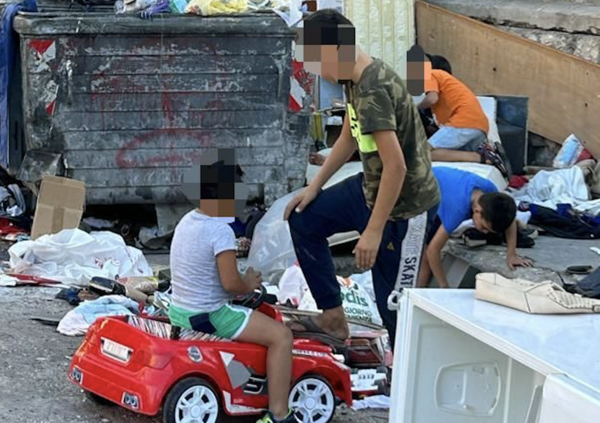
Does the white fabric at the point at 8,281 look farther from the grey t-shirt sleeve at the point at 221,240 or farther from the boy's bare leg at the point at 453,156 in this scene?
the boy's bare leg at the point at 453,156

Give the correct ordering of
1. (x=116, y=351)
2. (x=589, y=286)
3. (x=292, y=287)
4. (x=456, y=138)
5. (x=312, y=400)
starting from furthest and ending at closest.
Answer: (x=456, y=138) < (x=292, y=287) < (x=589, y=286) < (x=312, y=400) < (x=116, y=351)

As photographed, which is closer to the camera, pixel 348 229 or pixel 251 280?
pixel 251 280

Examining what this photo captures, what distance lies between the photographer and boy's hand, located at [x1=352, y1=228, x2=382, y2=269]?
13.4 ft

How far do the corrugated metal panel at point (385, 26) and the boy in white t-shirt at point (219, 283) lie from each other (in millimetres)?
6469

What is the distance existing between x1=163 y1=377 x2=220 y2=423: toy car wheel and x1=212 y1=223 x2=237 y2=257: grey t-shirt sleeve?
18.8 inches

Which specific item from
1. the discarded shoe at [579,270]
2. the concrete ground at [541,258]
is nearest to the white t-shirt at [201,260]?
the concrete ground at [541,258]

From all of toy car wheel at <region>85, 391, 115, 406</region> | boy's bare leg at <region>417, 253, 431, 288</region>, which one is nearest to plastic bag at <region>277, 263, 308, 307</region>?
boy's bare leg at <region>417, 253, 431, 288</region>

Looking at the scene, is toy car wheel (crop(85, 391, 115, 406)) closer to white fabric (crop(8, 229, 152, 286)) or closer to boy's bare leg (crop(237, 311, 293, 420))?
boy's bare leg (crop(237, 311, 293, 420))

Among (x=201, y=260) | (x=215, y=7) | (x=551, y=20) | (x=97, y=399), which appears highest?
(x=215, y=7)

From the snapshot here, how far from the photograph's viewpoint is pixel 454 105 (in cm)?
793

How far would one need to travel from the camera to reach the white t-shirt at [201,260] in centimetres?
401

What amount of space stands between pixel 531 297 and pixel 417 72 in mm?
4856

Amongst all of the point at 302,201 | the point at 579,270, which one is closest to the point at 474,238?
the point at 579,270

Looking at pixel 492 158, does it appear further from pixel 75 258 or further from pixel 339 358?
pixel 339 358
